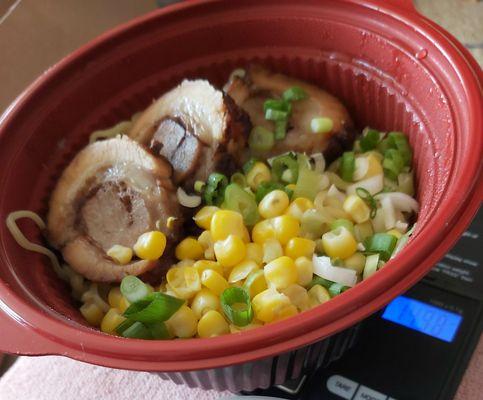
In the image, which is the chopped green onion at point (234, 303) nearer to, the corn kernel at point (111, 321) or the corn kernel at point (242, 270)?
the corn kernel at point (242, 270)

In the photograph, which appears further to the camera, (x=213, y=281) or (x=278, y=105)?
(x=278, y=105)

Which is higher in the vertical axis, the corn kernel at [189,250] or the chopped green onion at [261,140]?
the chopped green onion at [261,140]

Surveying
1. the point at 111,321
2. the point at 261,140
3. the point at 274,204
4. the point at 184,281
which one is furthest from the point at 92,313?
the point at 261,140

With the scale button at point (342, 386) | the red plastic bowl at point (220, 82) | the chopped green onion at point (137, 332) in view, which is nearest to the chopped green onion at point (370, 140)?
the red plastic bowl at point (220, 82)

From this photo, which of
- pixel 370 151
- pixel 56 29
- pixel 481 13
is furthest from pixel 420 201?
pixel 56 29

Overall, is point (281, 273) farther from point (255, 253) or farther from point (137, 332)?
point (137, 332)

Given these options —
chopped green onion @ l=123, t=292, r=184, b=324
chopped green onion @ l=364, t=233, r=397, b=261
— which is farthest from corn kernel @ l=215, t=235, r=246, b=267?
chopped green onion @ l=364, t=233, r=397, b=261
